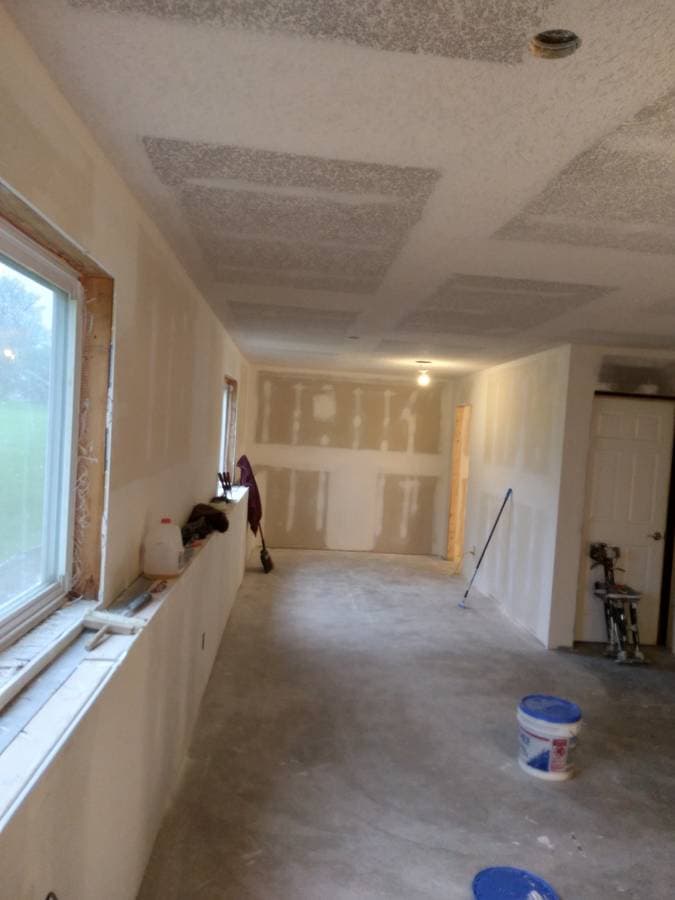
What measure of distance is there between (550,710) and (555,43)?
288 centimetres

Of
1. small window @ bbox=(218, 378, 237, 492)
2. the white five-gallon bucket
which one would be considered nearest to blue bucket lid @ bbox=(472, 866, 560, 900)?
the white five-gallon bucket

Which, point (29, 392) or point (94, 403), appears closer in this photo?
point (29, 392)

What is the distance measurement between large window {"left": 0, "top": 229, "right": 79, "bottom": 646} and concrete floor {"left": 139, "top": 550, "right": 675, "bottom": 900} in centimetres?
116

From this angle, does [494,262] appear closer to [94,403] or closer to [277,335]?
[94,403]

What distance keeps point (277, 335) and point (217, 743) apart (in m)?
3.26

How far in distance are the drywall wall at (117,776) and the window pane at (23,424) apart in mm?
369

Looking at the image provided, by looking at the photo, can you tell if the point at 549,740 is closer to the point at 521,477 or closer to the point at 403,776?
the point at 403,776

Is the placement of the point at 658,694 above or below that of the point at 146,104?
below

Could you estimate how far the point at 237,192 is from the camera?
201 cm

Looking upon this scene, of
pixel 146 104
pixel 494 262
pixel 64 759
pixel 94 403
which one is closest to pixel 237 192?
pixel 146 104

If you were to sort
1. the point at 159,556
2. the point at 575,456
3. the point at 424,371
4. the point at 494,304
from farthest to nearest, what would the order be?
the point at 424,371
the point at 575,456
the point at 494,304
the point at 159,556

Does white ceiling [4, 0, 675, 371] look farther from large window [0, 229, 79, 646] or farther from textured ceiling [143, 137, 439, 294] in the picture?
large window [0, 229, 79, 646]

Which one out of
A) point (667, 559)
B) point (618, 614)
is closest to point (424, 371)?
point (667, 559)

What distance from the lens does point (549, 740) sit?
9.70 feet
